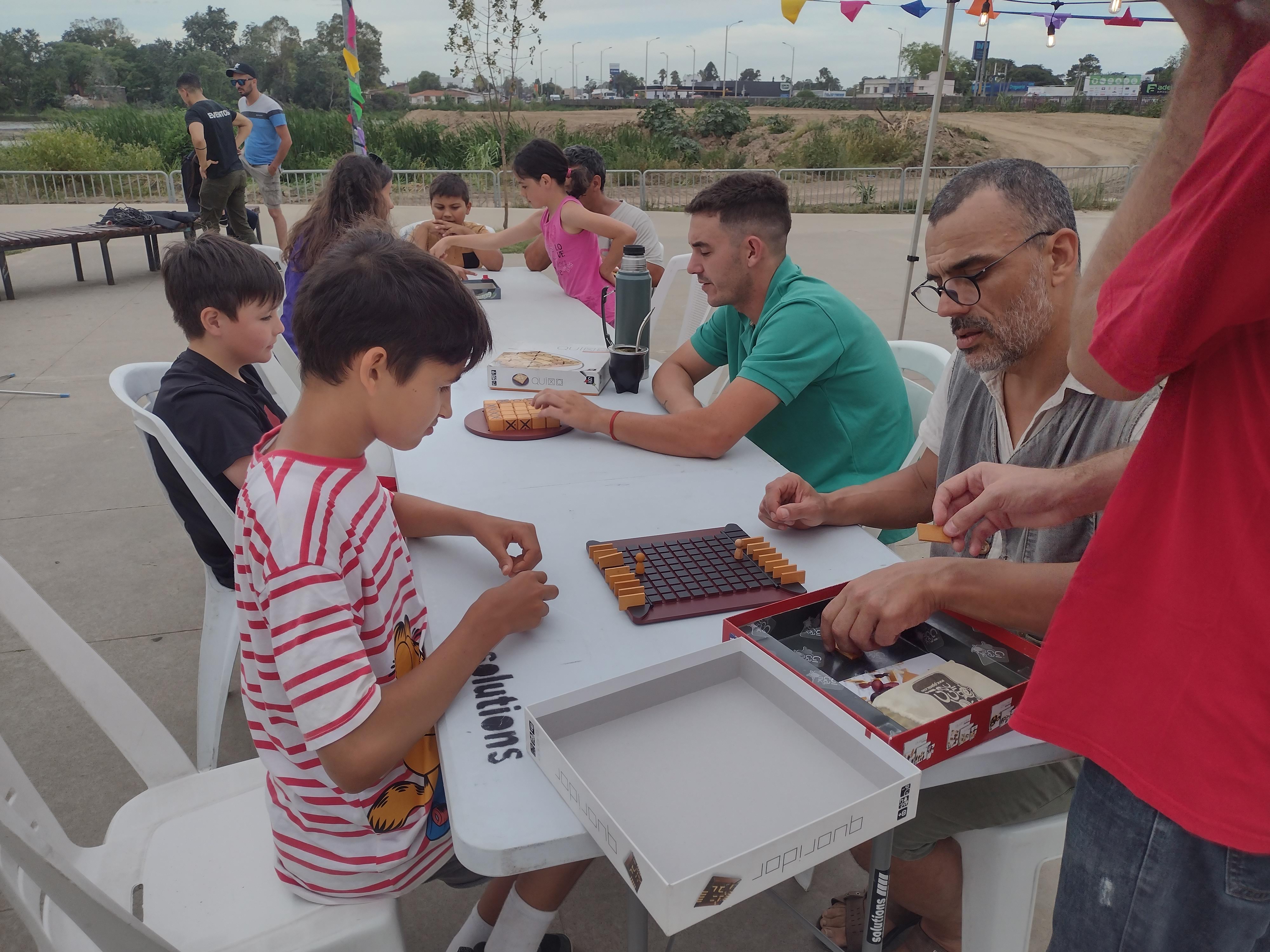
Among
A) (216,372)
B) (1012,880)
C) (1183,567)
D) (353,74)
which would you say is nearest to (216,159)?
(353,74)

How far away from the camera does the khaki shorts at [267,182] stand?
964cm

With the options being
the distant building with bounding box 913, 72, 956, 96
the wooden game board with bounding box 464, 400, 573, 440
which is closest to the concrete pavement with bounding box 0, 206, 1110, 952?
the wooden game board with bounding box 464, 400, 573, 440

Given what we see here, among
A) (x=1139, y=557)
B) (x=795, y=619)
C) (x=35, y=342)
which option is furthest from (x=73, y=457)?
(x=1139, y=557)

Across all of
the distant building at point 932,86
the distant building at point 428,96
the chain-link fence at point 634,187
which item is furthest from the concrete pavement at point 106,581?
the distant building at point 428,96

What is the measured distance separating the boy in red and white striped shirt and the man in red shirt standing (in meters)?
0.70

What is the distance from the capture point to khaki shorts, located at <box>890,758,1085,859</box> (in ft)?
4.56

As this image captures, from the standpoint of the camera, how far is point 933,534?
134 cm

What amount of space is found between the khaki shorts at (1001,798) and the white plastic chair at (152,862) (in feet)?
2.85

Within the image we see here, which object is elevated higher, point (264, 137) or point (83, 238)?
point (264, 137)

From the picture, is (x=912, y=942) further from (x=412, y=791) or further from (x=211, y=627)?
(x=211, y=627)

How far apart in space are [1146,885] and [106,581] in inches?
136

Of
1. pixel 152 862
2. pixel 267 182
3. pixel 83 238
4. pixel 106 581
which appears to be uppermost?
pixel 267 182

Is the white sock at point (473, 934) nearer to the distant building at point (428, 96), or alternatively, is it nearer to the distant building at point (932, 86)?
the distant building at point (932, 86)

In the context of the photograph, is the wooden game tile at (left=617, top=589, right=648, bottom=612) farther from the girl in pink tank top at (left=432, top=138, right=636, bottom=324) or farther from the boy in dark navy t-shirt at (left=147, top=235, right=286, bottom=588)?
the girl in pink tank top at (left=432, top=138, right=636, bottom=324)
